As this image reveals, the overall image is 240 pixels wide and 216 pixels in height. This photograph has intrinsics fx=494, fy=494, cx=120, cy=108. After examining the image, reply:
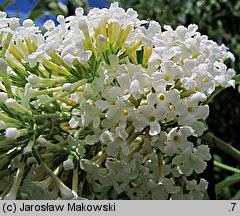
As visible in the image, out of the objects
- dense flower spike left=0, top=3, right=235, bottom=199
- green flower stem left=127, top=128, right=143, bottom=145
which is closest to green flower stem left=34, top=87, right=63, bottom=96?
dense flower spike left=0, top=3, right=235, bottom=199

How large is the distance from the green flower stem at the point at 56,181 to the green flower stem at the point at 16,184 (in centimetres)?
2

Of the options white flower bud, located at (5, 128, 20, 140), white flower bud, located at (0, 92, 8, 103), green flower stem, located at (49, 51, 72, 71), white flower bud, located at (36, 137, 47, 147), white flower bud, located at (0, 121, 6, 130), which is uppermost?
→ green flower stem, located at (49, 51, 72, 71)

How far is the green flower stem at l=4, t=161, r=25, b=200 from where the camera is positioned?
1.78ft

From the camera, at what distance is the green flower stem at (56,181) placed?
0.54m

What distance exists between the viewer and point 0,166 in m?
0.57

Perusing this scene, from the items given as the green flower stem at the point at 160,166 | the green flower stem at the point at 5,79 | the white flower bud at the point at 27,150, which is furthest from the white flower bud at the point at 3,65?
the green flower stem at the point at 160,166

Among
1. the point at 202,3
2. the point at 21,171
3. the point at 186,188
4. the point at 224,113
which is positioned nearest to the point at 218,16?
the point at 202,3

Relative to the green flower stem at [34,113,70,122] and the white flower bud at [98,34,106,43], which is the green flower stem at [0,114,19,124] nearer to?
the green flower stem at [34,113,70,122]

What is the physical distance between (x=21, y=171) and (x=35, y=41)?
17cm

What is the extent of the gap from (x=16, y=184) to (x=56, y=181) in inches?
1.8

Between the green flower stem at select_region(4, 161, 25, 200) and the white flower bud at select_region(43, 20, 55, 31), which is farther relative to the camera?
the white flower bud at select_region(43, 20, 55, 31)

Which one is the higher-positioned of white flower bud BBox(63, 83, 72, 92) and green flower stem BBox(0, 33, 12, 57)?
green flower stem BBox(0, 33, 12, 57)

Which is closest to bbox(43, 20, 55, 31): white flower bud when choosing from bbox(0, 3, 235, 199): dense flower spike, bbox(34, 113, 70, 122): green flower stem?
bbox(0, 3, 235, 199): dense flower spike

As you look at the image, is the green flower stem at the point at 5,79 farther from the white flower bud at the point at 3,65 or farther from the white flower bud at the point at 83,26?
the white flower bud at the point at 83,26
